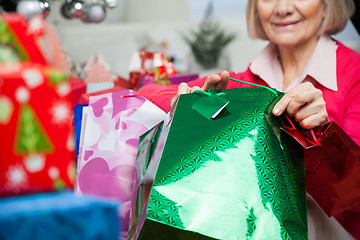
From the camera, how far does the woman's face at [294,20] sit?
1120mm

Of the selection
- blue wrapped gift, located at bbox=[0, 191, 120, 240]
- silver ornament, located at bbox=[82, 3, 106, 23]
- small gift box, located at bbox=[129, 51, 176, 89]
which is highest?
blue wrapped gift, located at bbox=[0, 191, 120, 240]

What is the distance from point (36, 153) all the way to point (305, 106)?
45cm

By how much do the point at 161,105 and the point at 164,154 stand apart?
31 centimetres

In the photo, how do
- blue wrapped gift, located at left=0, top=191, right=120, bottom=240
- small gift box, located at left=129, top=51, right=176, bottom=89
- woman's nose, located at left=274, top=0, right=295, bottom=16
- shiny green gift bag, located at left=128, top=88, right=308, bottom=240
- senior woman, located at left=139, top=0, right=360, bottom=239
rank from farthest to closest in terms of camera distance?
1. small gift box, located at left=129, top=51, right=176, bottom=89
2. woman's nose, located at left=274, top=0, right=295, bottom=16
3. senior woman, located at left=139, top=0, right=360, bottom=239
4. shiny green gift bag, located at left=128, top=88, right=308, bottom=240
5. blue wrapped gift, located at left=0, top=191, right=120, bottom=240

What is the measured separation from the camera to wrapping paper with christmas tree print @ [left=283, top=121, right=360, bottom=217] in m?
0.70

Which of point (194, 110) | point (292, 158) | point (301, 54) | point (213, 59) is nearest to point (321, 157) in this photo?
point (292, 158)

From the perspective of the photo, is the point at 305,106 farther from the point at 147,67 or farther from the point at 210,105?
the point at 147,67

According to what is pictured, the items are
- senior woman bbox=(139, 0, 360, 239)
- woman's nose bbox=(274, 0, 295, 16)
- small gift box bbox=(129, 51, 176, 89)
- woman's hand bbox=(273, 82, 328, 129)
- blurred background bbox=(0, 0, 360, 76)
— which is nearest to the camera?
woman's hand bbox=(273, 82, 328, 129)

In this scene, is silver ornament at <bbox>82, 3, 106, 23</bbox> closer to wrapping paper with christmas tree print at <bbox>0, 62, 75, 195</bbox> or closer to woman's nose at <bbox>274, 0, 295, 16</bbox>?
woman's nose at <bbox>274, 0, 295, 16</bbox>

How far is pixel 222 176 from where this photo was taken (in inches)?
22.7

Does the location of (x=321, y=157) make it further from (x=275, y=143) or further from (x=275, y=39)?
(x=275, y=39)

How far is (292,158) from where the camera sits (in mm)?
661

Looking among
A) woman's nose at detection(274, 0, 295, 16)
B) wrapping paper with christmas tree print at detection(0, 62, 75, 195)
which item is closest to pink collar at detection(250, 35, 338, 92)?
woman's nose at detection(274, 0, 295, 16)

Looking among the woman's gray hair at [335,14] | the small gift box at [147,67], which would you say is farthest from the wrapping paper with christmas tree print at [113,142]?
the small gift box at [147,67]
